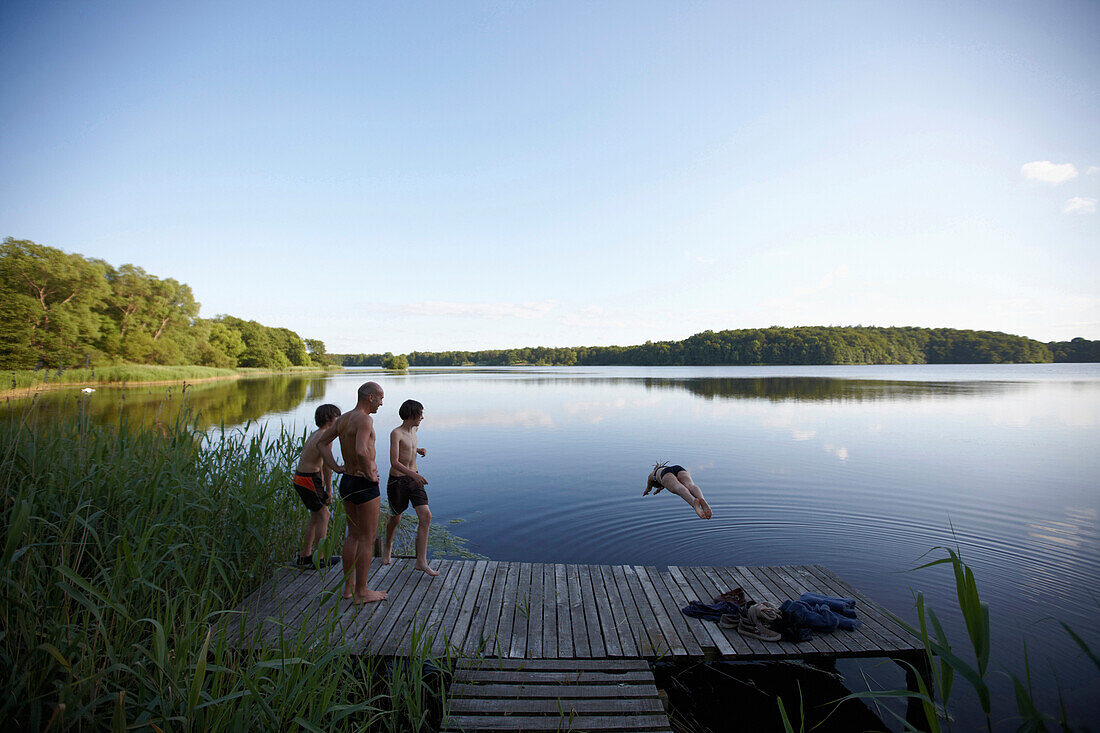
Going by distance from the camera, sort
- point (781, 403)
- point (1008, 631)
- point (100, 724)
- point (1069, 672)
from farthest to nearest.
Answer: point (781, 403), point (1008, 631), point (1069, 672), point (100, 724)

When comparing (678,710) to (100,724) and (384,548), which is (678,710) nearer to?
(384,548)

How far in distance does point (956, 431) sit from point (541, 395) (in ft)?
76.2

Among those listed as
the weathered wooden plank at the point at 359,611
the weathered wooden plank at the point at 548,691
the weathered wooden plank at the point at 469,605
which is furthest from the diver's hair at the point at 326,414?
the weathered wooden plank at the point at 548,691

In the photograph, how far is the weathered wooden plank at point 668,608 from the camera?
4129 millimetres

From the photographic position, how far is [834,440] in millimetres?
17359

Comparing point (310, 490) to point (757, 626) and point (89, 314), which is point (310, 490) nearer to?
point (757, 626)

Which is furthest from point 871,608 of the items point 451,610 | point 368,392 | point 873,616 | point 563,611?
point 368,392

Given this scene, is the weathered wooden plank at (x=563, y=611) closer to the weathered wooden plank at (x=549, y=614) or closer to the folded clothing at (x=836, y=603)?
the weathered wooden plank at (x=549, y=614)

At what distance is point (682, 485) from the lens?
6.18 metres

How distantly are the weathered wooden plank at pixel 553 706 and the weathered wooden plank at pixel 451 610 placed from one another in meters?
0.52

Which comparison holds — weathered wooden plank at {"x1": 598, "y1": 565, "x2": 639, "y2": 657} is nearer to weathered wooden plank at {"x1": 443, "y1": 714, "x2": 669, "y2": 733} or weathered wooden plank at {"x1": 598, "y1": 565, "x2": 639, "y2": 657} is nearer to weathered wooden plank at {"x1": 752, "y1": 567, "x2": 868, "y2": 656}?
weathered wooden plank at {"x1": 443, "y1": 714, "x2": 669, "y2": 733}

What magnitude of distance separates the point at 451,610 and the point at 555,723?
5.77 feet

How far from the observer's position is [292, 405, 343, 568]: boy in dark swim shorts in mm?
5535

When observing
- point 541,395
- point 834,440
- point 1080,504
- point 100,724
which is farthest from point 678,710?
point 541,395
